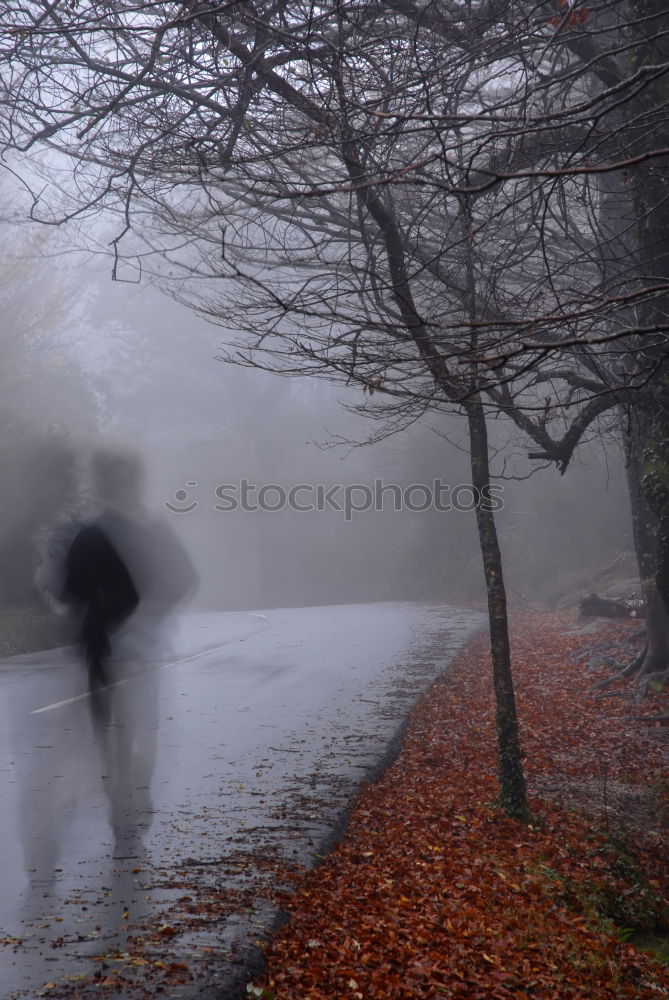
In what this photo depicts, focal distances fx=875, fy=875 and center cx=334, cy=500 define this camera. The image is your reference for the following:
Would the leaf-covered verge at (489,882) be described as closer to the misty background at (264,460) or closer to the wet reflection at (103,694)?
the wet reflection at (103,694)

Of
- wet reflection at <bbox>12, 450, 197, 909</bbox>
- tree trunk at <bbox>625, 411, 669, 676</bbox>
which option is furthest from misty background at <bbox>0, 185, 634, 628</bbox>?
tree trunk at <bbox>625, 411, 669, 676</bbox>

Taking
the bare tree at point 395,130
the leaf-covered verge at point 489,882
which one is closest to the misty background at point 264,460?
the bare tree at point 395,130

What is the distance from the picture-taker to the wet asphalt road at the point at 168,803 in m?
4.29

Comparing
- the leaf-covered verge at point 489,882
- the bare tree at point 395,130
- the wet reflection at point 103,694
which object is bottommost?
the leaf-covered verge at point 489,882

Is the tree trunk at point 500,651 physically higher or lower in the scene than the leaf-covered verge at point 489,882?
higher

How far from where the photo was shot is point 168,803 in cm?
700

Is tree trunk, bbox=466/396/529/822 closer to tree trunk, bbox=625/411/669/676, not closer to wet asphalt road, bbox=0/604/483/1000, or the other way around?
wet asphalt road, bbox=0/604/483/1000

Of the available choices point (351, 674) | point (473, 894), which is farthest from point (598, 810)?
point (351, 674)

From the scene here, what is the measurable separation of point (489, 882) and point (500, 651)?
2096 millimetres

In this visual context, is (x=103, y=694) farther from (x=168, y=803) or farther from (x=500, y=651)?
(x=500, y=651)

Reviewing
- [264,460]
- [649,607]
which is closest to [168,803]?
[649,607]

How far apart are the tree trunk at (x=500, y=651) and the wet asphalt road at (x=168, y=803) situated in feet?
4.41

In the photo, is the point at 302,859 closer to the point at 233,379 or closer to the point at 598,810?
the point at 598,810

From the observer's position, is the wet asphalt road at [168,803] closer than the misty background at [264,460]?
Yes
